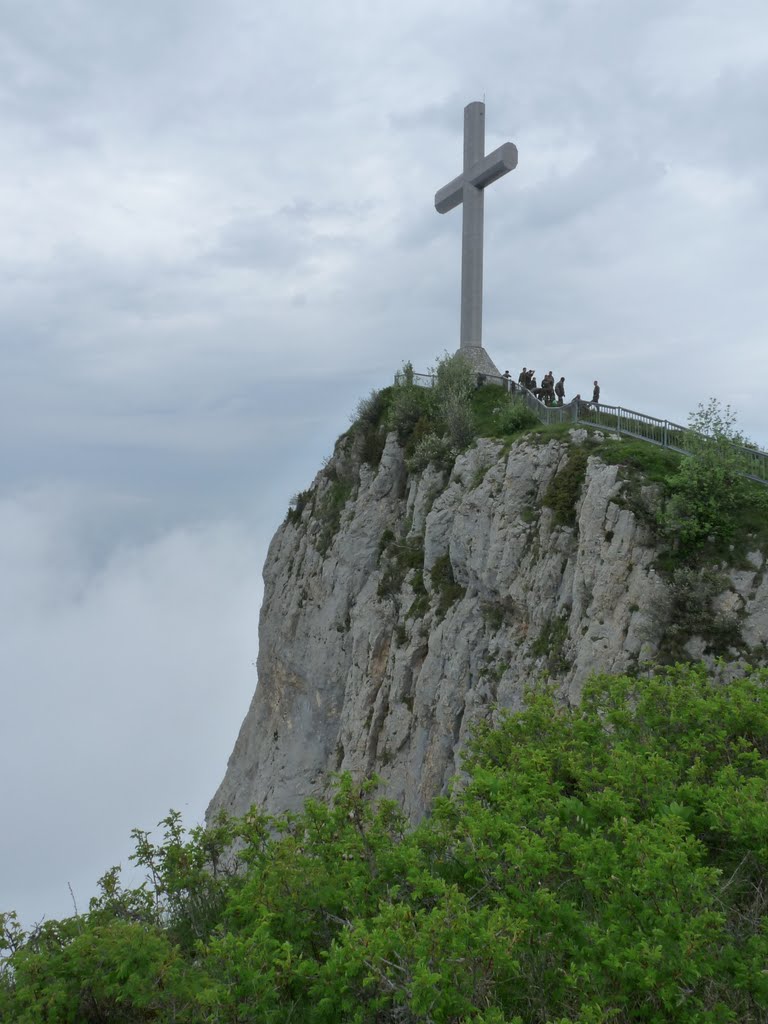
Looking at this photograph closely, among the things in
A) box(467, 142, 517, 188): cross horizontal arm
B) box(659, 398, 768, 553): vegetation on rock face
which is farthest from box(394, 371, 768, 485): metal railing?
box(467, 142, 517, 188): cross horizontal arm

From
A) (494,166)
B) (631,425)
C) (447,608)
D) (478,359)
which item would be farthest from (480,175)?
(447,608)

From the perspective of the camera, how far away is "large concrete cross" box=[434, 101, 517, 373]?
110 feet

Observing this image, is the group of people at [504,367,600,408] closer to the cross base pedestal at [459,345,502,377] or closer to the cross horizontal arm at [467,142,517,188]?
the cross base pedestal at [459,345,502,377]

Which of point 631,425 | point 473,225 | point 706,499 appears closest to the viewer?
point 706,499

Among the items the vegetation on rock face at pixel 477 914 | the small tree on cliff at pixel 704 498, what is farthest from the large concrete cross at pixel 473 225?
the vegetation on rock face at pixel 477 914

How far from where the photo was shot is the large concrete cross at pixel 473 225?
110 ft

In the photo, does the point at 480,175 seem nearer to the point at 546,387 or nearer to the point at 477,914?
the point at 546,387

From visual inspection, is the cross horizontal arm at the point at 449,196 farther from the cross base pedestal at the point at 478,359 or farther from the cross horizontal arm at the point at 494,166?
the cross base pedestal at the point at 478,359

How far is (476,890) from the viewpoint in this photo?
29.4 feet

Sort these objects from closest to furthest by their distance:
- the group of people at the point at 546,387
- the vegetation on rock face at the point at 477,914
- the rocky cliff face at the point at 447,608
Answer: the vegetation on rock face at the point at 477,914
the rocky cliff face at the point at 447,608
the group of people at the point at 546,387

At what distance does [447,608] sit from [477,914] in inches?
705

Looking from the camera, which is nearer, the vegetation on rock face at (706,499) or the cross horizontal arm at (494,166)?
the vegetation on rock face at (706,499)

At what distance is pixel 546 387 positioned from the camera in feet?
100

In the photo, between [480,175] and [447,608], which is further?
[480,175]
